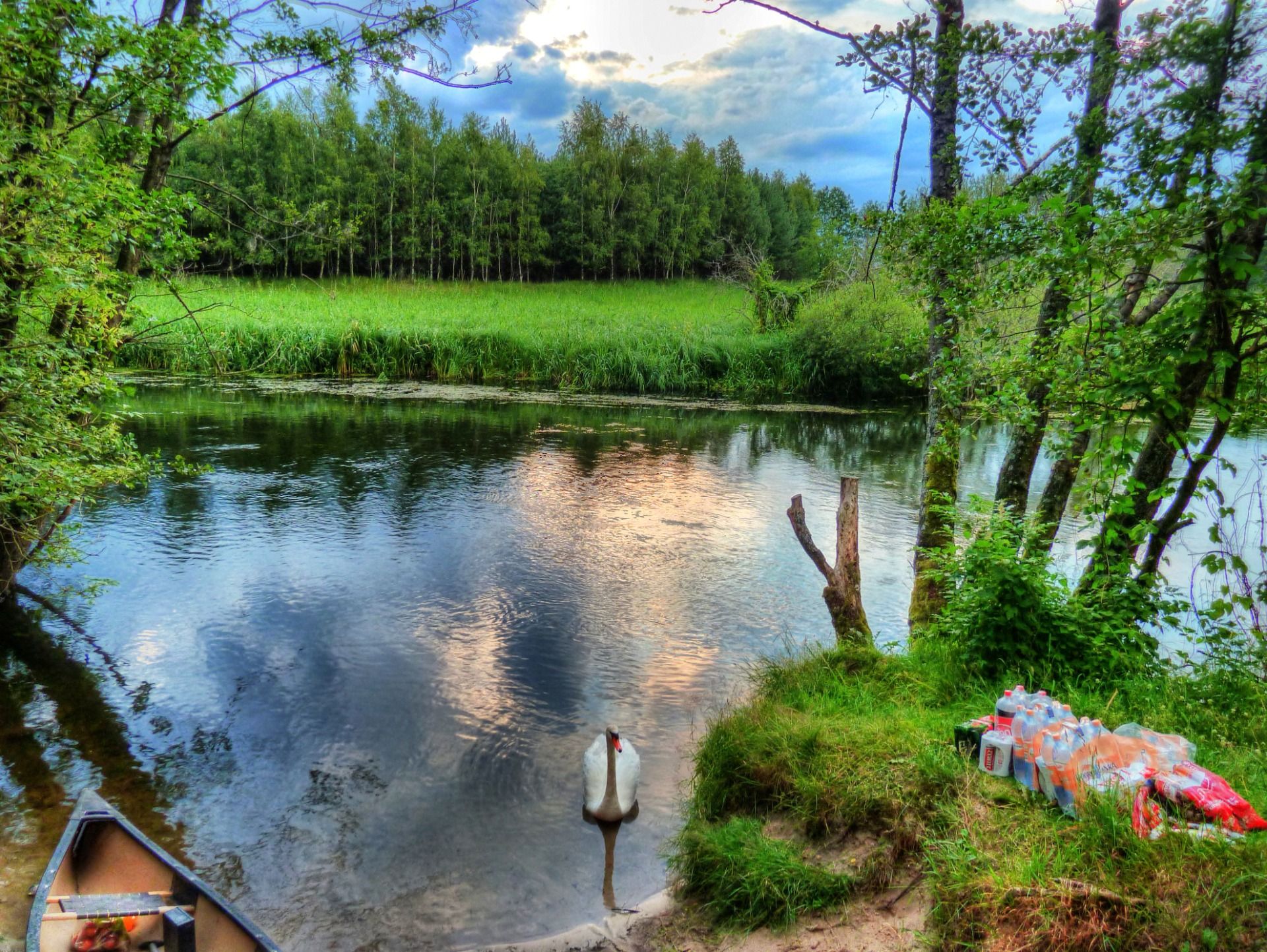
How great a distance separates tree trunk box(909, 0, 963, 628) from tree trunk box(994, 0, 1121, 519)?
53 centimetres

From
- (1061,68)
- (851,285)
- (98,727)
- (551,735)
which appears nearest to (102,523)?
(98,727)

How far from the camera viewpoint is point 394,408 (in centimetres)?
2016

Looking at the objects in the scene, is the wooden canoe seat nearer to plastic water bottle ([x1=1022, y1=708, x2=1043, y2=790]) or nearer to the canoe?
the canoe

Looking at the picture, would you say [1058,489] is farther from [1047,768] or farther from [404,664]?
[404,664]

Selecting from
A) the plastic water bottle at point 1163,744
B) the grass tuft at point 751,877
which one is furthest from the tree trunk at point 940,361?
the grass tuft at point 751,877

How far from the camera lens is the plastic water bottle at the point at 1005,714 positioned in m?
3.72

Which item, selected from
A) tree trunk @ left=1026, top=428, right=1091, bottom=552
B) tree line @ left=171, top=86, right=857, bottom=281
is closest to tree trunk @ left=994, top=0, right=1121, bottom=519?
tree trunk @ left=1026, top=428, right=1091, bottom=552

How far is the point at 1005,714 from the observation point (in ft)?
12.4

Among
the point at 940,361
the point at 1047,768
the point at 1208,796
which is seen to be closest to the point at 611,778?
the point at 1047,768

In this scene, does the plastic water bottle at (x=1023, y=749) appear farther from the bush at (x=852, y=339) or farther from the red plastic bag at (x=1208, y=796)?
the bush at (x=852, y=339)

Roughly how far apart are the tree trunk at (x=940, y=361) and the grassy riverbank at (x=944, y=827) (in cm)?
144

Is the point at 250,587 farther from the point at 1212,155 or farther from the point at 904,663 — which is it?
the point at 1212,155

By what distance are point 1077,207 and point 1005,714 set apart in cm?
251

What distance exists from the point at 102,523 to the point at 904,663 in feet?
35.2
